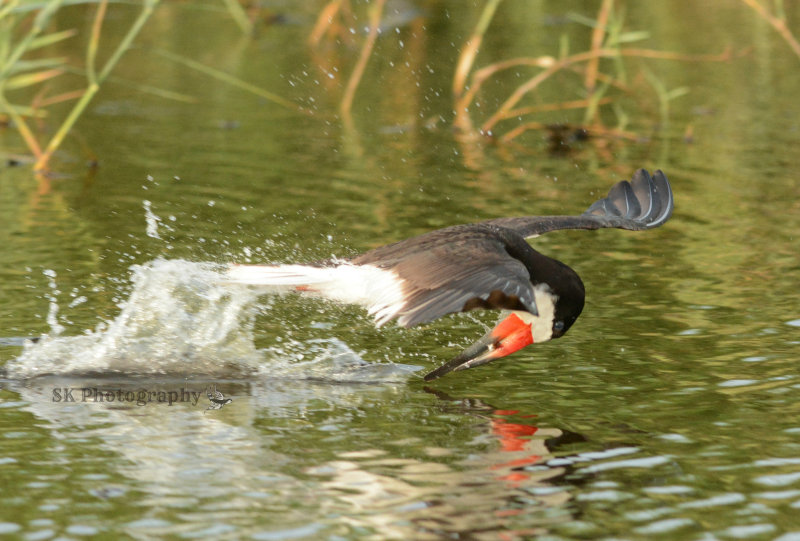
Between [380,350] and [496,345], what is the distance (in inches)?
29.9

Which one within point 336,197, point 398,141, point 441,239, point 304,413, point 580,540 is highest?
point 398,141

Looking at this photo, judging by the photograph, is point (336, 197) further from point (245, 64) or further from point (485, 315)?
point (245, 64)

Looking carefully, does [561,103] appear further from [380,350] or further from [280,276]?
[280,276]

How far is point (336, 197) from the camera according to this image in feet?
32.3

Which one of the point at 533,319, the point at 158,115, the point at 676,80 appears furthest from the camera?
the point at 676,80

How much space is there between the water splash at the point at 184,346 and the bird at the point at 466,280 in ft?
1.01

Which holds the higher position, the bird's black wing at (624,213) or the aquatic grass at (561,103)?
the aquatic grass at (561,103)

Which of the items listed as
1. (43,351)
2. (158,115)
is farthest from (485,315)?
(158,115)

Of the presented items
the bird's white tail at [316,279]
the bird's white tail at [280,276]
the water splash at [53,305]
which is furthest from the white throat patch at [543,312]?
the water splash at [53,305]

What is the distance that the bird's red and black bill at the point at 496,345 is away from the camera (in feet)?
20.5

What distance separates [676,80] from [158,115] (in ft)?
19.4

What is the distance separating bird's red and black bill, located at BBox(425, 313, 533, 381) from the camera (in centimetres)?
624

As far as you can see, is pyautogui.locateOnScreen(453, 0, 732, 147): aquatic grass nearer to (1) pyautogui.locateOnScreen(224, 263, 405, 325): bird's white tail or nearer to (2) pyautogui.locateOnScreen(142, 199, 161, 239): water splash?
(2) pyautogui.locateOnScreen(142, 199, 161, 239): water splash

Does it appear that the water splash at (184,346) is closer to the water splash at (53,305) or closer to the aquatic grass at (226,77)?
the water splash at (53,305)
